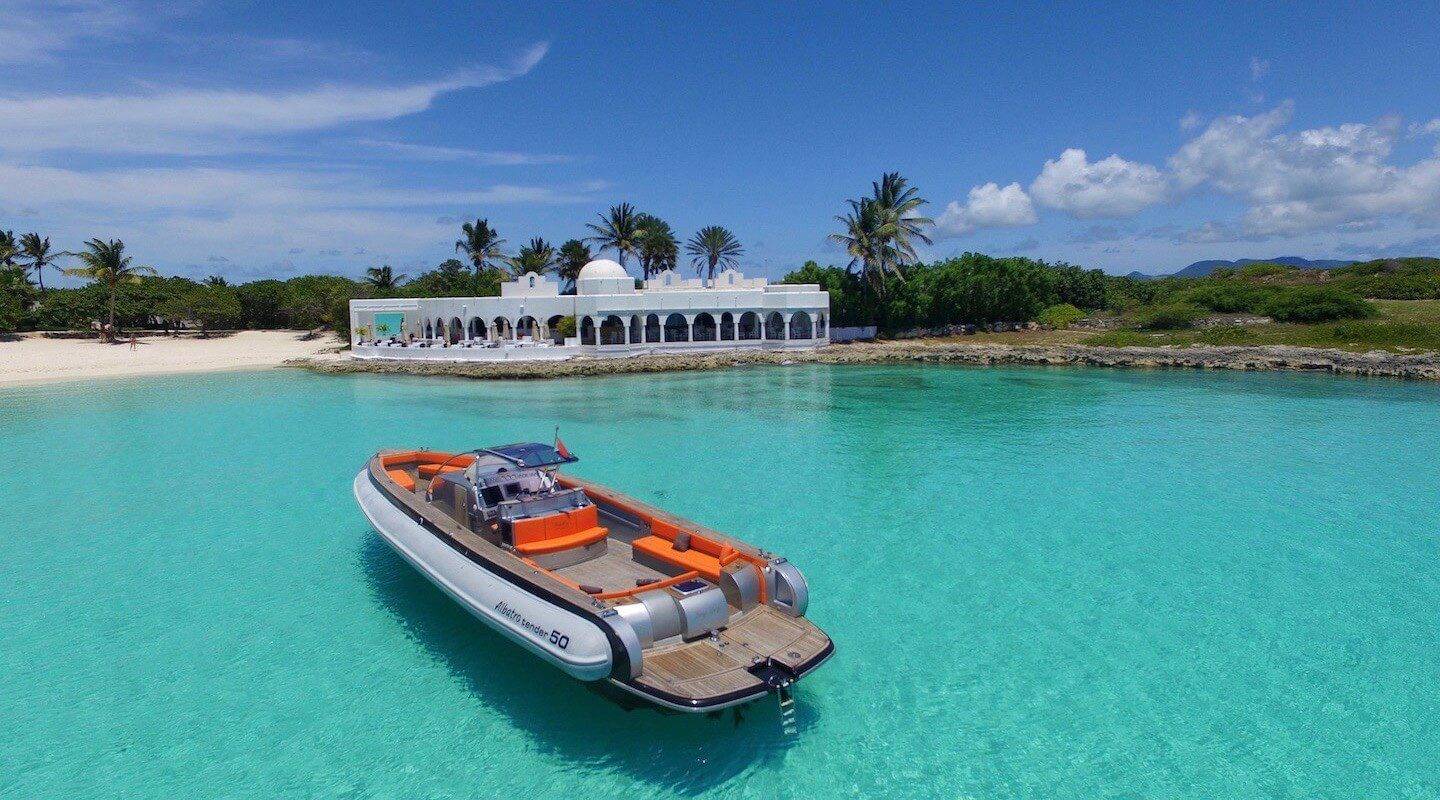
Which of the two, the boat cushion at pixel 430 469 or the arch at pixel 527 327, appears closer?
the boat cushion at pixel 430 469

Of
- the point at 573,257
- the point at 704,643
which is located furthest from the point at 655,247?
the point at 704,643

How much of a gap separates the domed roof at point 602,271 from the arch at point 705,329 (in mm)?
5791

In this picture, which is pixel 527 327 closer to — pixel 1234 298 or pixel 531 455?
pixel 531 455

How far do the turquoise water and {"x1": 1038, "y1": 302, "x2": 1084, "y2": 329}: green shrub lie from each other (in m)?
38.1

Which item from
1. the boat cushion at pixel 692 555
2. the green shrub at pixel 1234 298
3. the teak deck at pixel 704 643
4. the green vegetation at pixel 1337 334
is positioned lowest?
the teak deck at pixel 704 643

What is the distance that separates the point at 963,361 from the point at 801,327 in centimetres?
1201

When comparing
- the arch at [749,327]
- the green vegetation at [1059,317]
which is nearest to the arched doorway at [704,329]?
the arch at [749,327]

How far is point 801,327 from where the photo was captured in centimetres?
5250

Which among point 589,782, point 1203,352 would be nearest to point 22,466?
point 589,782

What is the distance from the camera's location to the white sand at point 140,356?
4159 centimetres

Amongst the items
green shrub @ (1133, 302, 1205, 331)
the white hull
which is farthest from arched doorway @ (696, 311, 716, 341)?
the white hull

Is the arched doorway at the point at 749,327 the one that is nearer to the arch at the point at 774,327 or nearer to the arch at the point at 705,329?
the arch at the point at 774,327

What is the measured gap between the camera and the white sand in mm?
41594

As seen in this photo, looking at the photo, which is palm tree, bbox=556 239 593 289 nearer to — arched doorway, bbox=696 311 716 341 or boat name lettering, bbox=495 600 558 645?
arched doorway, bbox=696 311 716 341
